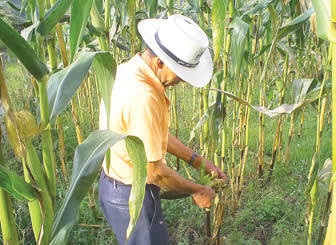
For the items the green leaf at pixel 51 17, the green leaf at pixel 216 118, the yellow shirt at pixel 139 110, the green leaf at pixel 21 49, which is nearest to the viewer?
the green leaf at pixel 21 49

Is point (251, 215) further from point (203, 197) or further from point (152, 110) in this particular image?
point (152, 110)

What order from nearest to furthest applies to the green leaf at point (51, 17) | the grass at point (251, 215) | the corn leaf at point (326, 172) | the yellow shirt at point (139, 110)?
the green leaf at point (51, 17) < the yellow shirt at point (139, 110) < the corn leaf at point (326, 172) < the grass at point (251, 215)

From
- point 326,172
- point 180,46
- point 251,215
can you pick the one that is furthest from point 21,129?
point 251,215

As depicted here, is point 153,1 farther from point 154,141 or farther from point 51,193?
point 51,193

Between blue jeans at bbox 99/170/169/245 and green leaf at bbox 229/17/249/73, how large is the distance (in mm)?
694

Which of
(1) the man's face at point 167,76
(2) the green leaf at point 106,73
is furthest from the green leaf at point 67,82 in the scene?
(1) the man's face at point 167,76

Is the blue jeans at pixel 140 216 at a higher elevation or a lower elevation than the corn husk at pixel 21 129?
lower

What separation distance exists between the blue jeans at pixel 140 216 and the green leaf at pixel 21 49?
828 millimetres

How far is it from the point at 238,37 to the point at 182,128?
2040 millimetres

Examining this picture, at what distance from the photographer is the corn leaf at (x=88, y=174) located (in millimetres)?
555

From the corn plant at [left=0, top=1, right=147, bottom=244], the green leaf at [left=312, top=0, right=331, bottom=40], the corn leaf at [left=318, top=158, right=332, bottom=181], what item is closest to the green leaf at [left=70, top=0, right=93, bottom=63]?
the corn plant at [left=0, top=1, right=147, bottom=244]

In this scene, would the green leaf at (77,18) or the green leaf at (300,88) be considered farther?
the green leaf at (300,88)

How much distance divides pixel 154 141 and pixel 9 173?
0.63 meters

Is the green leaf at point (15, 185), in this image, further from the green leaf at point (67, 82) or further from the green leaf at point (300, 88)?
the green leaf at point (300, 88)
